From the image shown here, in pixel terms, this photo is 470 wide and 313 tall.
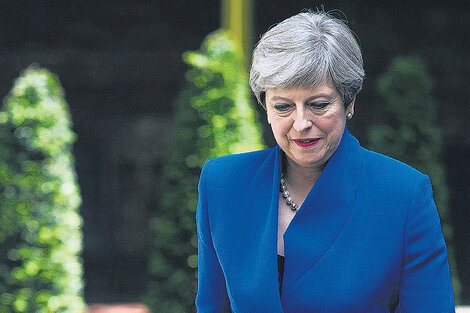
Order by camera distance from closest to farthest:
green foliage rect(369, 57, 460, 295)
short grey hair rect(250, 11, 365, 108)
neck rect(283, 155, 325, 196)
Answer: short grey hair rect(250, 11, 365, 108), neck rect(283, 155, 325, 196), green foliage rect(369, 57, 460, 295)

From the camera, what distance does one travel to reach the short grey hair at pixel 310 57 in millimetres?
1821

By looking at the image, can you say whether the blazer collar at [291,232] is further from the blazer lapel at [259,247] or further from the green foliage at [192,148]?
the green foliage at [192,148]

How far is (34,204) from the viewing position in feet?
17.0

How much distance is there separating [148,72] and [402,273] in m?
6.48

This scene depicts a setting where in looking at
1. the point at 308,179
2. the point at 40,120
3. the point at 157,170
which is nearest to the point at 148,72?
the point at 157,170

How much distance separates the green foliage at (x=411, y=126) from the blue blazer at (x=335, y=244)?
3.41 meters

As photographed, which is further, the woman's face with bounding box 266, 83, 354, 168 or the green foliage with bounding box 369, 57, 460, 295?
the green foliage with bounding box 369, 57, 460, 295

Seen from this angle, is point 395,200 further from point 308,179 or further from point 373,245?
point 308,179

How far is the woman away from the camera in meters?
1.84

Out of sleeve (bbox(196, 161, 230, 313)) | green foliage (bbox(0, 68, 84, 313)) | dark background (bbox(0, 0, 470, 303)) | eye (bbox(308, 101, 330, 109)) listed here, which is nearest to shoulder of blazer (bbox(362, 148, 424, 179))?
eye (bbox(308, 101, 330, 109))

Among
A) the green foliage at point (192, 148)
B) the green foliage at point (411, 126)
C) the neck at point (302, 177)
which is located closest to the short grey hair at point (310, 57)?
the neck at point (302, 177)

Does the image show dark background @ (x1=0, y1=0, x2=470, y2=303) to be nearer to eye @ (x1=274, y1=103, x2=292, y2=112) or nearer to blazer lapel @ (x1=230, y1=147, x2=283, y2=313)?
blazer lapel @ (x1=230, y1=147, x2=283, y2=313)

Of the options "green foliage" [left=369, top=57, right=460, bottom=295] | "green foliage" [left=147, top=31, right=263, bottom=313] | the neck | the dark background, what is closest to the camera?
the neck

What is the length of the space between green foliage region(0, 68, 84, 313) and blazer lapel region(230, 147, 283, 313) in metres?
3.40
